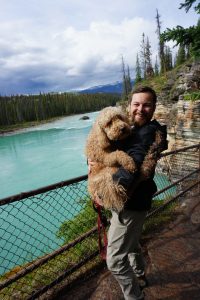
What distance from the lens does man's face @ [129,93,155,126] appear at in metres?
2.39

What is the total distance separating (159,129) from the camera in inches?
90.7

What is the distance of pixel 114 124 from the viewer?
A: 7.27 ft

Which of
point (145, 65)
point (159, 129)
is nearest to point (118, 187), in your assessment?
point (159, 129)

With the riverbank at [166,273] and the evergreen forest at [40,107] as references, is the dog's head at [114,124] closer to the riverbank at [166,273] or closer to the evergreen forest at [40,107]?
the riverbank at [166,273]

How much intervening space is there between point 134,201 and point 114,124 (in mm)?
724

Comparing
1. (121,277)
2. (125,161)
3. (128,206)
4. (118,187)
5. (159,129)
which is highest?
(159,129)

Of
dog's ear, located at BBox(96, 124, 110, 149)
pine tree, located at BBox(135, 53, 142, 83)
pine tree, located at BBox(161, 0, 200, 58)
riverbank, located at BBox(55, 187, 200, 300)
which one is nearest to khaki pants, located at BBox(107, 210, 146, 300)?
dog's ear, located at BBox(96, 124, 110, 149)

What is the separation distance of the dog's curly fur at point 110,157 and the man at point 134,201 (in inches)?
2.9

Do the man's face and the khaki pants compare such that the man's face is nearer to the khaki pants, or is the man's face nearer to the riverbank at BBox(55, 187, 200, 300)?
the khaki pants

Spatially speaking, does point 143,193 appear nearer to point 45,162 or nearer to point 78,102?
point 45,162

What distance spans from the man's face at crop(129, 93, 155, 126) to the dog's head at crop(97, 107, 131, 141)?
4.4 inches

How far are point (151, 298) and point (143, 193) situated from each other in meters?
1.56

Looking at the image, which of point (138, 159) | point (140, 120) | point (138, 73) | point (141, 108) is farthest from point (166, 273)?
point (138, 73)

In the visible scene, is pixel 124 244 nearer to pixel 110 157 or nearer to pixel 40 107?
pixel 110 157
